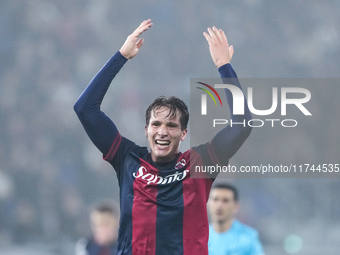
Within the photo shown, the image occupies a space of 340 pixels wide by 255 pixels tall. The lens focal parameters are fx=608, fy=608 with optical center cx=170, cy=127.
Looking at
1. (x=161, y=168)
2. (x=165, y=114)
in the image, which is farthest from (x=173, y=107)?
(x=161, y=168)

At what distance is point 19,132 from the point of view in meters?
7.61

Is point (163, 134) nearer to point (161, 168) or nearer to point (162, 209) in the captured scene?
point (161, 168)

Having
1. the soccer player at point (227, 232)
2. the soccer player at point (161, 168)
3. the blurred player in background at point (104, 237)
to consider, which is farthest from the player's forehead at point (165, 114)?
the blurred player in background at point (104, 237)

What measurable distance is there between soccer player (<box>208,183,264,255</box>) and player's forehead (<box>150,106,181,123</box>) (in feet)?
6.03

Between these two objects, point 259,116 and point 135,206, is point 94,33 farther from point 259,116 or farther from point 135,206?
point 135,206

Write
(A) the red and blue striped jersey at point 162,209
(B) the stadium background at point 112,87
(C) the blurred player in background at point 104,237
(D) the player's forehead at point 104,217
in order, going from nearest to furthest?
(A) the red and blue striped jersey at point 162,209 < (C) the blurred player in background at point 104,237 < (D) the player's forehead at point 104,217 < (B) the stadium background at point 112,87

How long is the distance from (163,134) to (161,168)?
17 centimetres

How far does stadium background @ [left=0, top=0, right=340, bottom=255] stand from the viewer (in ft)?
23.4

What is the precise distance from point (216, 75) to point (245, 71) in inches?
15.4

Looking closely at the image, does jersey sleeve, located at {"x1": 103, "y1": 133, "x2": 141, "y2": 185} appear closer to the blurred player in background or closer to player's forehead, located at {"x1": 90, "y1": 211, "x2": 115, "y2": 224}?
the blurred player in background

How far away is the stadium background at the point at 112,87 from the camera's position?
23.4 feet

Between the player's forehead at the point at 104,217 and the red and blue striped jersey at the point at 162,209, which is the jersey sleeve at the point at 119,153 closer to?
the red and blue striped jersey at the point at 162,209

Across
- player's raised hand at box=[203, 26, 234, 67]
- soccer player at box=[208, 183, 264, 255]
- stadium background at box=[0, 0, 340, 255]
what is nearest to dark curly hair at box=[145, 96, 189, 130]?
player's raised hand at box=[203, 26, 234, 67]

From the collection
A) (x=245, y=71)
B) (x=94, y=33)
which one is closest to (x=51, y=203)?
(x=94, y=33)
